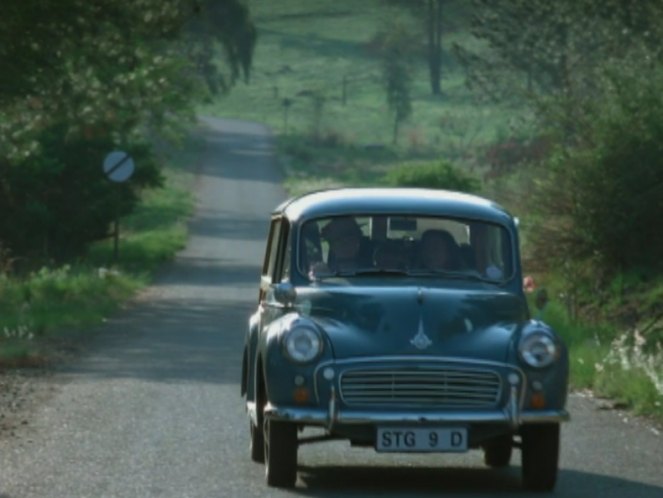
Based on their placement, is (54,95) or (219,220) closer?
(54,95)

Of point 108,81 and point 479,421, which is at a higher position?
point 108,81

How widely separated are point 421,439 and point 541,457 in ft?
→ 2.75

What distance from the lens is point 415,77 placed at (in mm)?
145000

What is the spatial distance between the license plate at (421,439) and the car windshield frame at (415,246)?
166 centimetres

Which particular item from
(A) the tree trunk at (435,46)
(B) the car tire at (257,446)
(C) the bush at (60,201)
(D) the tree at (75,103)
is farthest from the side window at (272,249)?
(A) the tree trunk at (435,46)

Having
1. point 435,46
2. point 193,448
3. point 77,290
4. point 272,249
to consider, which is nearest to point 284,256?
point 272,249

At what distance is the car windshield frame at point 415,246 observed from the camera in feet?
43.9

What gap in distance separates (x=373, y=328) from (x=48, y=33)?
17.2 metres

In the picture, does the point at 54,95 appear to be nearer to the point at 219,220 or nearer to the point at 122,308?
the point at 122,308

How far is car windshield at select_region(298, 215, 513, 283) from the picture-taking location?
13422 mm

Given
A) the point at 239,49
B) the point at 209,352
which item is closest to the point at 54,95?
the point at 209,352

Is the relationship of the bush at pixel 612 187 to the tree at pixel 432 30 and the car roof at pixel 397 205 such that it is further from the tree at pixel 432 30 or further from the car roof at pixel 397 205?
the tree at pixel 432 30

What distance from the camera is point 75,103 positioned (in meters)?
36.0

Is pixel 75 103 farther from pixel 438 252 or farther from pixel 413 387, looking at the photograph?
pixel 413 387
